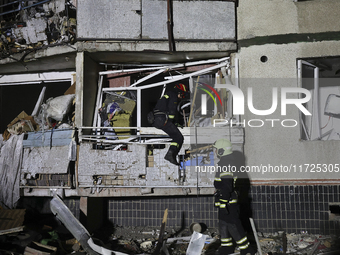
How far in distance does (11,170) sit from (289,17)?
7814 mm

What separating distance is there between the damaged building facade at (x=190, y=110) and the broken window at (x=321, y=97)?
27 mm

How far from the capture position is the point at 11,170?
6895 millimetres

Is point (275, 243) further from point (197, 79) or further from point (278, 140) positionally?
point (197, 79)

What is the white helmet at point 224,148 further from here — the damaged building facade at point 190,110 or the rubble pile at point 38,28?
→ the rubble pile at point 38,28

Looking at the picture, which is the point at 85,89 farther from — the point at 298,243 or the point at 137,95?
the point at 298,243

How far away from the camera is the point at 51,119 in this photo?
287 inches

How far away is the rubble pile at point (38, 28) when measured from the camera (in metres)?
7.04

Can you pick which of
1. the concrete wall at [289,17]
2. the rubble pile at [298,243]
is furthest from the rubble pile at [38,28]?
the rubble pile at [298,243]

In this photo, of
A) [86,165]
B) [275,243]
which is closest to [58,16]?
[86,165]

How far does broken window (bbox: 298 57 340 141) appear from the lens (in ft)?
22.1

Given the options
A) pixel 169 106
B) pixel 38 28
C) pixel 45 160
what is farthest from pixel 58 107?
pixel 169 106

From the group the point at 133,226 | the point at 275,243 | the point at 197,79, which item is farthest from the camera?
the point at 197,79

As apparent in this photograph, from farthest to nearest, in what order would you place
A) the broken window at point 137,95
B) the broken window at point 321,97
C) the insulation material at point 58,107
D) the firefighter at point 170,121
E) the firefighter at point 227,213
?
the broken window at point 137,95 → the insulation material at point 58,107 → the broken window at point 321,97 → the firefighter at point 170,121 → the firefighter at point 227,213

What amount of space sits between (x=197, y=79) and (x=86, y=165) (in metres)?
3.60
